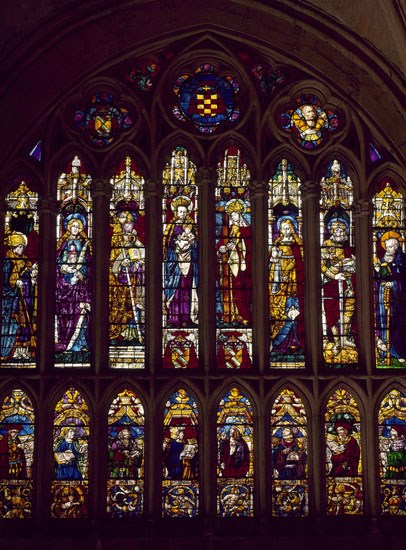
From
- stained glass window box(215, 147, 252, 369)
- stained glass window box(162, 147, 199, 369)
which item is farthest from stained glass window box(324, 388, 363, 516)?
stained glass window box(162, 147, 199, 369)

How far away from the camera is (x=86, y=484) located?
13609 millimetres

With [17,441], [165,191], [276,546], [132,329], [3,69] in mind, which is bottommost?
[276,546]

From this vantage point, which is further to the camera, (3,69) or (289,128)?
(289,128)

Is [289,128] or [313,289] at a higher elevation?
[289,128]

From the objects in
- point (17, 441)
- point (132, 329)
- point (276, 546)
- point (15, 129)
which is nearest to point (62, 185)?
point (15, 129)

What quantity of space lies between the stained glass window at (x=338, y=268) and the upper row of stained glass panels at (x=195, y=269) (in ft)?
0.04

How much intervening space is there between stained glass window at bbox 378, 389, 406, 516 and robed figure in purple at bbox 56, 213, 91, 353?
11.2 ft

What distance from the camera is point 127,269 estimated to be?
46.8 ft

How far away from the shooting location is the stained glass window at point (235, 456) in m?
13.6

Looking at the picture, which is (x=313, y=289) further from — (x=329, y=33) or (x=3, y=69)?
(x=3, y=69)

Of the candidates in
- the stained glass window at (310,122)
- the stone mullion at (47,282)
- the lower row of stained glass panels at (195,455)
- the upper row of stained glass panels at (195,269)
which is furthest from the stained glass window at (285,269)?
the stone mullion at (47,282)

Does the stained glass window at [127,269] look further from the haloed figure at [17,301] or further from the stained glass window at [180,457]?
the haloed figure at [17,301]

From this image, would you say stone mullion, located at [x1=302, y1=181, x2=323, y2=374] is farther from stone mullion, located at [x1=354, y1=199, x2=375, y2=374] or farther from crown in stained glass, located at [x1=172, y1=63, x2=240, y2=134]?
crown in stained glass, located at [x1=172, y1=63, x2=240, y2=134]

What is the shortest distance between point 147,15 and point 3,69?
6.03ft
